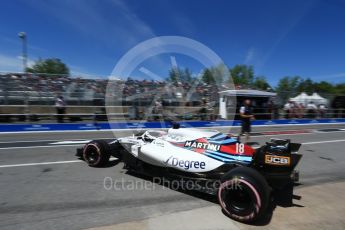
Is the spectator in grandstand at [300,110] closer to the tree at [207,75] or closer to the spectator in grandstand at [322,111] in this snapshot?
the spectator in grandstand at [322,111]

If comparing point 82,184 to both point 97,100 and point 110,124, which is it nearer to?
point 110,124

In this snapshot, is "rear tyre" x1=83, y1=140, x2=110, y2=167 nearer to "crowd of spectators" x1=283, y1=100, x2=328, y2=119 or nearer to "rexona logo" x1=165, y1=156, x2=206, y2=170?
"rexona logo" x1=165, y1=156, x2=206, y2=170

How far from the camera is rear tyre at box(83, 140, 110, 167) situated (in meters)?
6.34

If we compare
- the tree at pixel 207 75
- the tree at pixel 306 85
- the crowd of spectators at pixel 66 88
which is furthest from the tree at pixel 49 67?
the tree at pixel 306 85

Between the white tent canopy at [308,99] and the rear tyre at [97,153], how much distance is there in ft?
59.6

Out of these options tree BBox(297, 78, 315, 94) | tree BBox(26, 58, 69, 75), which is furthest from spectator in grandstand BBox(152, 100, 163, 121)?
tree BBox(297, 78, 315, 94)

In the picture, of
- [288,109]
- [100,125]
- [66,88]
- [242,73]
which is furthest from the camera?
[242,73]

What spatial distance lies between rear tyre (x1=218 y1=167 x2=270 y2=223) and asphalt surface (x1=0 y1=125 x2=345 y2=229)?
1.98 ft

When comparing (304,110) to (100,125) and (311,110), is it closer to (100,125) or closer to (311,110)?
(311,110)

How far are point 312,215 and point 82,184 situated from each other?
12.4ft

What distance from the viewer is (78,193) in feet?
16.0

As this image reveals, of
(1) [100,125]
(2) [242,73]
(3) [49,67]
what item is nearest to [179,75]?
(1) [100,125]

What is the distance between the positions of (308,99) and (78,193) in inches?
848

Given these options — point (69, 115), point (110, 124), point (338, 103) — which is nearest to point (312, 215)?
point (110, 124)
